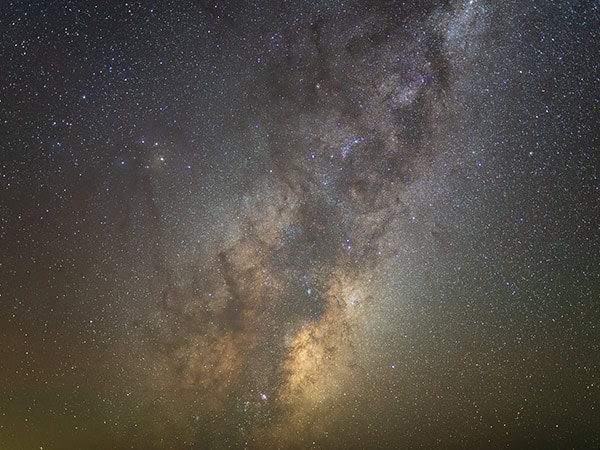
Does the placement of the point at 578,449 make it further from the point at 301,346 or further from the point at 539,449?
the point at 301,346

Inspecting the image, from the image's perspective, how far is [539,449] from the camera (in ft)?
46.2

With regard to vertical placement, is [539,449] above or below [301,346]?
below

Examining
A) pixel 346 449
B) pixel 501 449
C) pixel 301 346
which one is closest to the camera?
pixel 301 346

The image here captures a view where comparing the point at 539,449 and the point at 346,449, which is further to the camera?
the point at 539,449

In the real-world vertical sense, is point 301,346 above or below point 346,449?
above

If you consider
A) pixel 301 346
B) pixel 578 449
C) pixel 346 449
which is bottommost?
pixel 578 449

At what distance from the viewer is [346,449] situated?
10938 millimetres

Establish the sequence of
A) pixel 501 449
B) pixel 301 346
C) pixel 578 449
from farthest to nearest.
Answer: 1. pixel 501 449
2. pixel 578 449
3. pixel 301 346

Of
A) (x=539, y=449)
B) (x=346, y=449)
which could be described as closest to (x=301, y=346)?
(x=346, y=449)

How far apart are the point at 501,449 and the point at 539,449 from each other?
5.88 ft

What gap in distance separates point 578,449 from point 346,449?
909 cm

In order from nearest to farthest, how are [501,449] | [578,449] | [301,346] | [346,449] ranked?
[301,346], [346,449], [578,449], [501,449]

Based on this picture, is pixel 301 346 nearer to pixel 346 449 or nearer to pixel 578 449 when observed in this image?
pixel 346 449

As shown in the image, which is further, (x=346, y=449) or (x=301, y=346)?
(x=346, y=449)
